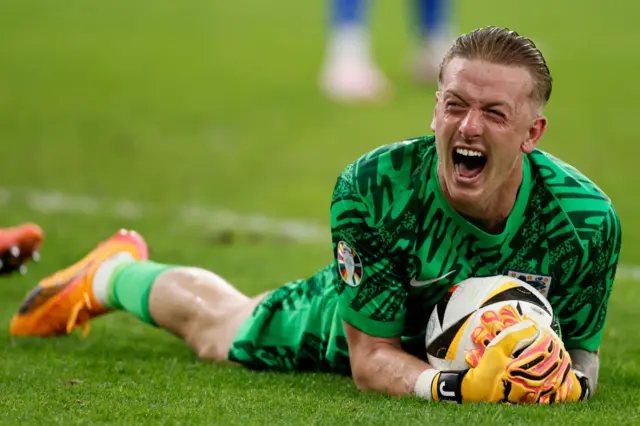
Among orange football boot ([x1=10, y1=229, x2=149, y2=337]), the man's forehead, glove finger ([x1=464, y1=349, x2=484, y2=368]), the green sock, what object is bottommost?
orange football boot ([x1=10, y1=229, x2=149, y2=337])

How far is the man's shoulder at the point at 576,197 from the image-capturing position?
14.1 feet

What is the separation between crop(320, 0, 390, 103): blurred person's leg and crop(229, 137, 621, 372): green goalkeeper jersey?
7133 millimetres

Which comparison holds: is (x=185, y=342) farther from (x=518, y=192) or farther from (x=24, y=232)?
(x=518, y=192)

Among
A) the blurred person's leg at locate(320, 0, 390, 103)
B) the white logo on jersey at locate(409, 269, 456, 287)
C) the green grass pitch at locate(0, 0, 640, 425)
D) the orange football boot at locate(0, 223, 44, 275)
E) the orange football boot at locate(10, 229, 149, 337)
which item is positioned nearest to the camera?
the green grass pitch at locate(0, 0, 640, 425)

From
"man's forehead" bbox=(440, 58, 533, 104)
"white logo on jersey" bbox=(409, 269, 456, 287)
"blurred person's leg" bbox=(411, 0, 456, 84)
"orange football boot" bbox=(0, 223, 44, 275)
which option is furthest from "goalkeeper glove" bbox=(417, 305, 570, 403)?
"blurred person's leg" bbox=(411, 0, 456, 84)

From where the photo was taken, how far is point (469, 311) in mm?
4207

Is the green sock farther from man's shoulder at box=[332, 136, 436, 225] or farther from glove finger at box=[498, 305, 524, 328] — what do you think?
glove finger at box=[498, 305, 524, 328]

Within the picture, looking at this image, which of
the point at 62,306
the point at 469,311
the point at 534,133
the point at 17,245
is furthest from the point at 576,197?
the point at 17,245

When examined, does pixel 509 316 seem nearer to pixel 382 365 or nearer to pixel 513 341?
pixel 513 341

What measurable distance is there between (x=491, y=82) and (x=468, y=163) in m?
0.28

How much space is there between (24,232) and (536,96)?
2.66 metres

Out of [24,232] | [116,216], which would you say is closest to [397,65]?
[116,216]

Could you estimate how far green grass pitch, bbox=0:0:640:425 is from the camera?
13.9 ft

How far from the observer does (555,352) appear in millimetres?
4047
